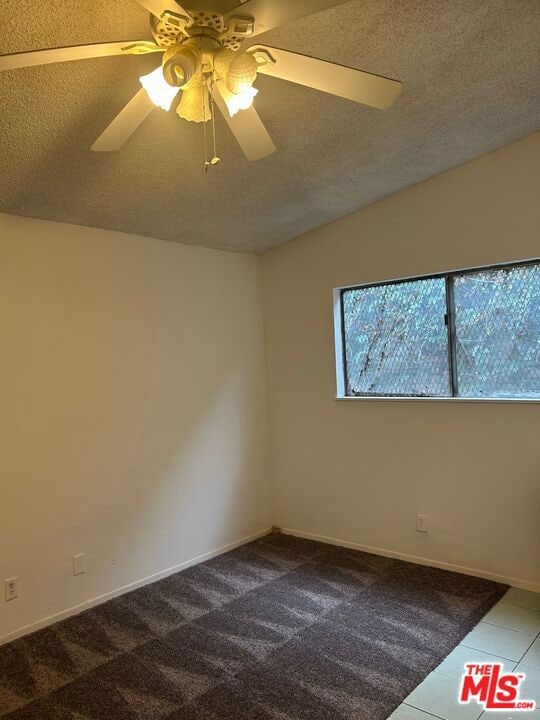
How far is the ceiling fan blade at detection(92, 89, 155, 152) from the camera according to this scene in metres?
1.64

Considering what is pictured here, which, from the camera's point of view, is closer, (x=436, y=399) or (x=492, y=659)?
(x=492, y=659)

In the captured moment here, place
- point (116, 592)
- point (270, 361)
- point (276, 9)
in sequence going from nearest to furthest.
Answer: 1. point (276, 9)
2. point (116, 592)
3. point (270, 361)

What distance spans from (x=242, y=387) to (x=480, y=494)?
186cm

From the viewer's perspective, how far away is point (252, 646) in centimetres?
256

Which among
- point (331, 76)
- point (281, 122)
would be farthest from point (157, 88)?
point (281, 122)

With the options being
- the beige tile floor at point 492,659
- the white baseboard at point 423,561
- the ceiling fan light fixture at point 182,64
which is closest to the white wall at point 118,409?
the white baseboard at point 423,561

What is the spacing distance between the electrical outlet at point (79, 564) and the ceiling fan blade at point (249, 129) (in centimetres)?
240

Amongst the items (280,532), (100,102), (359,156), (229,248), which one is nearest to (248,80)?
(100,102)

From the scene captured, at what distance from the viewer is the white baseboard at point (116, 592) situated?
2.76 metres

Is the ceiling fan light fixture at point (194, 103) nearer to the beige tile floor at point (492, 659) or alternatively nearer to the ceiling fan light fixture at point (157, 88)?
the ceiling fan light fixture at point (157, 88)

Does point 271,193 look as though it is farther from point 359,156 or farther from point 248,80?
point 248,80

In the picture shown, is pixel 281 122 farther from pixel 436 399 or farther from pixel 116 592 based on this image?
pixel 116 592

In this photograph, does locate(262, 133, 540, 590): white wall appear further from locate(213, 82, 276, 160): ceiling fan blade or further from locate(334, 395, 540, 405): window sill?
locate(213, 82, 276, 160): ceiling fan blade

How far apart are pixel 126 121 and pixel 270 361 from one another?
275cm
